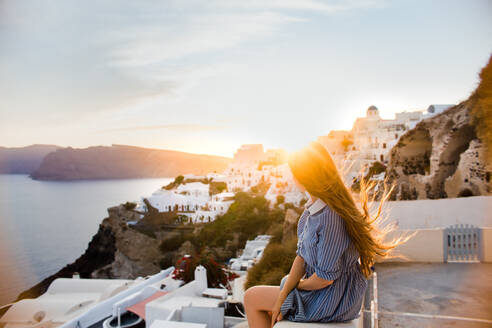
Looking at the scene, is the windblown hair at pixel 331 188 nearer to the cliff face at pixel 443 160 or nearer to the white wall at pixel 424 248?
the white wall at pixel 424 248

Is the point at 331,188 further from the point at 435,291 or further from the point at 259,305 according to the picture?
the point at 435,291

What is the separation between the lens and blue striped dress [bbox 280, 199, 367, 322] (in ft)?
3.67

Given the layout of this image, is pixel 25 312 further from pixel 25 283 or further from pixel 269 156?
pixel 269 156

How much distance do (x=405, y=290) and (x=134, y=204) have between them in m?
36.2

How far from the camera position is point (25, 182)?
68938 mm

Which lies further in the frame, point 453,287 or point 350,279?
point 453,287

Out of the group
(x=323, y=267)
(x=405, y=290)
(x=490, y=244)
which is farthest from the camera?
(x=490, y=244)

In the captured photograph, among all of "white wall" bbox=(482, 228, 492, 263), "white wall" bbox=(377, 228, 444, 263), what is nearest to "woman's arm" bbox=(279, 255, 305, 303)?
"white wall" bbox=(377, 228, 444, 263)

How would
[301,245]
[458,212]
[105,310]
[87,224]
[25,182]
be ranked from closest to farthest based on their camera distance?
[301,245] < [458,212] < [105,310] < [87,224] < [25,182]

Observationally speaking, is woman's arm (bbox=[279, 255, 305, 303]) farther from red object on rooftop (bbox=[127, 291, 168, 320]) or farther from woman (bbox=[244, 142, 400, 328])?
red object on rooftop (bbox=[127, 291, 168, 320])

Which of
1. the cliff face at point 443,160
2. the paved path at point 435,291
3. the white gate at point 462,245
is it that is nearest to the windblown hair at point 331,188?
the paved path at point 435,291

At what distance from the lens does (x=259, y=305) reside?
1.30m

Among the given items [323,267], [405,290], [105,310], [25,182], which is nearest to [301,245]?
[323,267]

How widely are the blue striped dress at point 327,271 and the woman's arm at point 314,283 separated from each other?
23 mm
